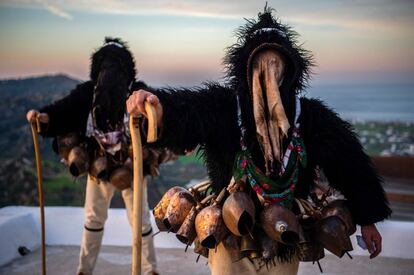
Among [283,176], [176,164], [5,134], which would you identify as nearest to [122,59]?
[283,176]

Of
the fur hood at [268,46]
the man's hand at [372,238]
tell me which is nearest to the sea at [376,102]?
the fur hood at [268,46]

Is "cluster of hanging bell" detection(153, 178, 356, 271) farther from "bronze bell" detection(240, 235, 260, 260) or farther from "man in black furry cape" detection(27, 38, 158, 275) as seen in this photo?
"man in black furry cape" detection(27, 38, 158, 275)

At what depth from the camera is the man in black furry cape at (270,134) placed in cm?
248

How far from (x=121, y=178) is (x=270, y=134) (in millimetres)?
1725

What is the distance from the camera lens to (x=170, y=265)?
16.0ft

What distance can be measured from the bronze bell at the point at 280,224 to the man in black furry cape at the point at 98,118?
1785 mm

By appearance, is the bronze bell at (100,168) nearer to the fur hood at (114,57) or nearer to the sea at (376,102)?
the fur hood at (114,57)

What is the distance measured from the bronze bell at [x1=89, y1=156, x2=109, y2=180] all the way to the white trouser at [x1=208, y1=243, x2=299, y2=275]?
156 centimetres

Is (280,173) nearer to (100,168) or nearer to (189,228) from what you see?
(189,228)

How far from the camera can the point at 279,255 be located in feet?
8.33

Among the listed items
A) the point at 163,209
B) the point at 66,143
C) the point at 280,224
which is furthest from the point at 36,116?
the point at 280,224

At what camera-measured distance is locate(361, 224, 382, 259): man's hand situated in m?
2.56

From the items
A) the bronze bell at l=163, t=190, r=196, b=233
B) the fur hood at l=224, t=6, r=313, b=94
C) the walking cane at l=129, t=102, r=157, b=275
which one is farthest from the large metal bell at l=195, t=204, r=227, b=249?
the fur hood at l=224, t=6, r=313, b=94

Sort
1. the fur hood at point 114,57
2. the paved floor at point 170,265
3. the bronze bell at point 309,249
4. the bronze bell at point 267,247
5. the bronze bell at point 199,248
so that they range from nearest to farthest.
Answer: the bronze bell at point 267,247 < the bronze bell at point 309,249 < the bronze bell at point 199,248 < the fur hood at point 114,57 < the paved floor at point 170,265
